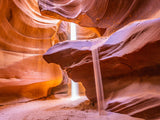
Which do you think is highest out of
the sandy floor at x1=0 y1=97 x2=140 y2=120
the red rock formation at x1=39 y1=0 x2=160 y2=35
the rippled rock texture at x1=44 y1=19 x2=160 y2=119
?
the red rock formation at x1=39 y1=0 x2=160 y2=35

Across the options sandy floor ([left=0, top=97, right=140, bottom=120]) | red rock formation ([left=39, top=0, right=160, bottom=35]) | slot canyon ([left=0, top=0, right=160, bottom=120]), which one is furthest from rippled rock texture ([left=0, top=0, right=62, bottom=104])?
sandy floor ([left=0, top=97, right=140, bottom=120])

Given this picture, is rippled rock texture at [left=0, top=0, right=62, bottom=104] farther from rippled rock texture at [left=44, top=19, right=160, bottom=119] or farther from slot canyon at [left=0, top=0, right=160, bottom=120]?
rippled rock texture at [left=44, top=19, right=160, bottom=119]

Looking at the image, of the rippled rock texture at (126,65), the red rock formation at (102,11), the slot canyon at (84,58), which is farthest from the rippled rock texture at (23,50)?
the rippled rock texture at (126,65)

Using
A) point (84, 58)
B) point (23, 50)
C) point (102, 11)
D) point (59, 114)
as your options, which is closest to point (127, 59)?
point (84, 58)

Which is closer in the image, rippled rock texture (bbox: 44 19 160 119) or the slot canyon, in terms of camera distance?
rippled rock texture (bbox: 44 19 160 119)

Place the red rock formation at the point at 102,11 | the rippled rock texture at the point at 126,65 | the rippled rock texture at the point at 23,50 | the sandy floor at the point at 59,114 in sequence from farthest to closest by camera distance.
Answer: the rippled rock texture at the point at 23,50 → the red rock formation at the point at 102,11 → the sandy floor at the point at 59,114 → the rippled rock texture at the point at 126,65

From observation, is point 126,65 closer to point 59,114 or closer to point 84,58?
point 84,58

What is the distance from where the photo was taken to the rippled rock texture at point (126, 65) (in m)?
2.63

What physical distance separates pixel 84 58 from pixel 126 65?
144 cm

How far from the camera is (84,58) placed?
3.89 metres

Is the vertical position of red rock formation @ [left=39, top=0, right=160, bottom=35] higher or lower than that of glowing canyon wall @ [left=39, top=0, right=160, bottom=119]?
higher

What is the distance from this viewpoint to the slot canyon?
2.84 metres

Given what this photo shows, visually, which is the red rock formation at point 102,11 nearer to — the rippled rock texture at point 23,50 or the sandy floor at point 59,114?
the rippled rock texture at point 23,50

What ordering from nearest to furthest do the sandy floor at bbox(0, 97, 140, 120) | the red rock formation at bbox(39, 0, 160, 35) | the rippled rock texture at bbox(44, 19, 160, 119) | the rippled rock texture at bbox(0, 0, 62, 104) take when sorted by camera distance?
the rippled rock texture at bbox(44, 19, 160, 119)
the sandy floor at bbox(0, 97, 140, 120)
the red rock formation at bbox(39, 0, 160, 35)
the rippled rock texture at bbox(0, 0, 62, 104)
